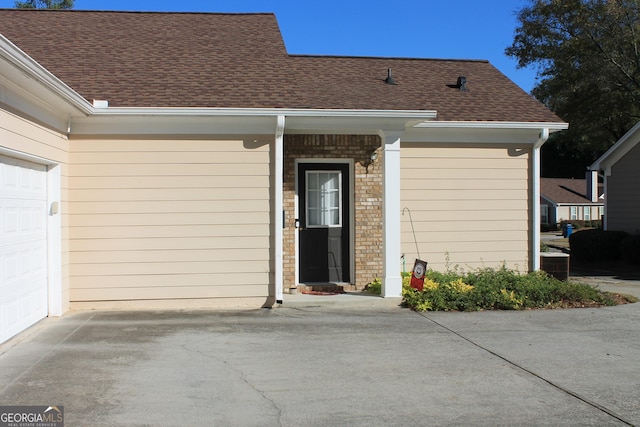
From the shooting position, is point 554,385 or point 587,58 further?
point 587,58

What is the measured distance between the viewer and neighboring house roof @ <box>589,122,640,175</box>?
57.4 feet

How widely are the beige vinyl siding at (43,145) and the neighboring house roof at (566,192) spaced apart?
47.6 metres

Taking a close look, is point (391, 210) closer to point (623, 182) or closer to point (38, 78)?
point (38, 78)

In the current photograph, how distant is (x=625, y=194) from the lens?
18.6 metres

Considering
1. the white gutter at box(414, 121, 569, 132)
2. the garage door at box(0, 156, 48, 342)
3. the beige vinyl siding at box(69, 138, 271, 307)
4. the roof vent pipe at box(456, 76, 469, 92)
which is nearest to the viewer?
the garage door at box(0, 156, 48, 342)

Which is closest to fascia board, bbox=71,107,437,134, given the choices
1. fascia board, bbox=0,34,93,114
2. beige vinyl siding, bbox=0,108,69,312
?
fascia board, bbox=0,34,93,114

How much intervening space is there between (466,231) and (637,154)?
1038 centimetres

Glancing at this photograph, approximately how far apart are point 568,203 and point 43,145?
162 ft

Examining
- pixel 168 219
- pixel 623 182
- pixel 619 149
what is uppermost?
pixel 619 149

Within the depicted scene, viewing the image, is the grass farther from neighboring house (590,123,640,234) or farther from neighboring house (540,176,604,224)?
neighboring house (540,176,604,224)

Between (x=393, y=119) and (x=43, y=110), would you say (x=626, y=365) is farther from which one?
(x=43, y=110)

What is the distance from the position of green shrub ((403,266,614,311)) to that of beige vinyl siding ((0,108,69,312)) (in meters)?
5.11

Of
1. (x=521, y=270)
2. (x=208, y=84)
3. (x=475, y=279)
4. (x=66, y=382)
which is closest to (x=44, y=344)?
(x=66, y=382)

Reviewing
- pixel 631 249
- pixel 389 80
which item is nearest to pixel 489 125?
pixel 389 80
